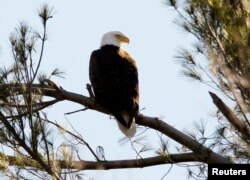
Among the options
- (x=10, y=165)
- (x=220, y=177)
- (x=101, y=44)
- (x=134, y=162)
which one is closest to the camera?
(x=220, y=177)

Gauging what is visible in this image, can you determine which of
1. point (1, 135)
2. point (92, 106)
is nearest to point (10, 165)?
point (1, 135)

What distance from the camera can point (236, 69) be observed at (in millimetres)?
3811

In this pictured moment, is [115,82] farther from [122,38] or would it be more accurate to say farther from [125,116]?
[122,38]

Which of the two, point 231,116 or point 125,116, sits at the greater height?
point 125,116

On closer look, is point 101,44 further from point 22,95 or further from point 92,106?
point 22,95

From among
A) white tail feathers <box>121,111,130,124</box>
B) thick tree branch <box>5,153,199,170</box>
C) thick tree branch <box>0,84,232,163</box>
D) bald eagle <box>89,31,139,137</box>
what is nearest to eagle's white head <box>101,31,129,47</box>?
Result: bald eagle <box>89,31,139,137</box>

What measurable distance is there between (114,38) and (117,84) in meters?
1.13

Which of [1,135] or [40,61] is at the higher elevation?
[40,61]

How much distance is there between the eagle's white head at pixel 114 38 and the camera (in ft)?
21.3

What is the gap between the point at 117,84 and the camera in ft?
18.0

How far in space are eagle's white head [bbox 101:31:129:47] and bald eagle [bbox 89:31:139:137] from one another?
0.33 m

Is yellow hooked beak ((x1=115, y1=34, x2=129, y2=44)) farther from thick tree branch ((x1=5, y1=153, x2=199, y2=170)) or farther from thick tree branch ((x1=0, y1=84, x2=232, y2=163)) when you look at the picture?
thick tree branch ((x1=5, y1=153, x2=199, y2=170))

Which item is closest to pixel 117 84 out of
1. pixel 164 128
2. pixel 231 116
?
pixel 164 128

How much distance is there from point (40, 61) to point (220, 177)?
1.00 metres
